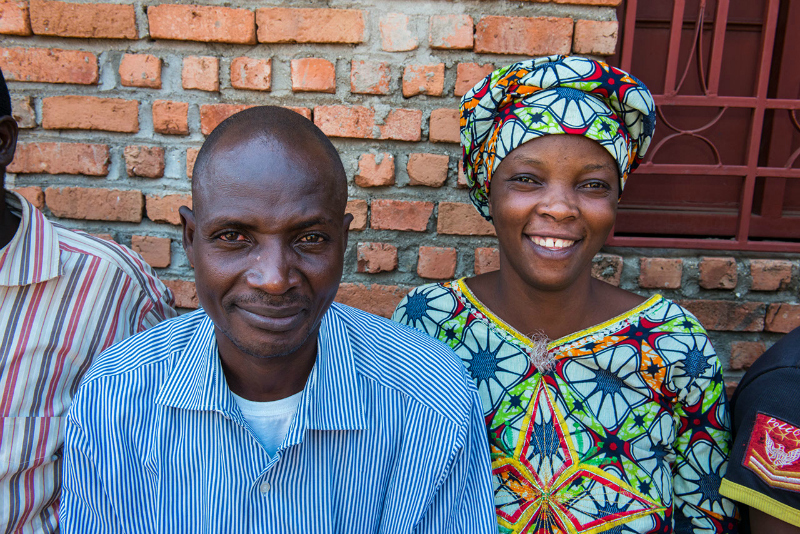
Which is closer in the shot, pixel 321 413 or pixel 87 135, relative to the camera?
pixel 321 413

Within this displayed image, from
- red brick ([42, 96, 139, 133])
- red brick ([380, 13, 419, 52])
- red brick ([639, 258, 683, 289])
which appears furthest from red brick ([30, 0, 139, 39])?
red brick ([639, 258, 683, 289])

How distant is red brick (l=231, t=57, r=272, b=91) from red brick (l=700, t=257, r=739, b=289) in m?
1.70

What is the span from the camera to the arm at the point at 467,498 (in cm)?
136

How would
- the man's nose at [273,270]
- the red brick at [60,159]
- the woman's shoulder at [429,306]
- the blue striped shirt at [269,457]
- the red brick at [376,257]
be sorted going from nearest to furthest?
the man's nose at [273,270], the blue striped shirt at [269,457], the woman's shoulder at [429,306], the red brick at [60,159], the red brick at [376,257]

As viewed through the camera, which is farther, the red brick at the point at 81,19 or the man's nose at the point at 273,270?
the red brick at the point at 81,19

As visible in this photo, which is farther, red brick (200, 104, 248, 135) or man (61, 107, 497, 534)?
red brick (200, 104, 248, 135)

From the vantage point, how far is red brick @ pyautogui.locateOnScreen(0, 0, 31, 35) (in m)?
1.98

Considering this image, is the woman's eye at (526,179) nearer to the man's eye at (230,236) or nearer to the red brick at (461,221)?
the red brick at (461,221)

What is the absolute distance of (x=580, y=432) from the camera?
1538mm

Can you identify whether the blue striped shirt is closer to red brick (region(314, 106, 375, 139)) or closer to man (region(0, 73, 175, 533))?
man (region(0, 73, 175, 533))

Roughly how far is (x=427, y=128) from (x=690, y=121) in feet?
3.23

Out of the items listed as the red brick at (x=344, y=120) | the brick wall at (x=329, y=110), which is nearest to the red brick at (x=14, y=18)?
the brick wall at (x=329, y=110)

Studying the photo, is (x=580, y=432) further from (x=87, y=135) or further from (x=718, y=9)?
(x=87, y=135)

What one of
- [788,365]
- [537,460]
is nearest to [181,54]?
[537,460]
